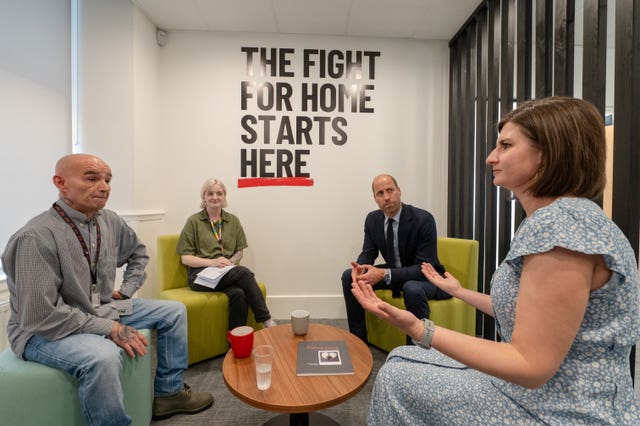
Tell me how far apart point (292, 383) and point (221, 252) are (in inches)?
67.5

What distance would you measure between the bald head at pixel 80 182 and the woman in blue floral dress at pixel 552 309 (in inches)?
59.5

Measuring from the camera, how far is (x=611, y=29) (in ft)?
11.2

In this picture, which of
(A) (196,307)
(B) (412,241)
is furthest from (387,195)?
(A) (196,307)

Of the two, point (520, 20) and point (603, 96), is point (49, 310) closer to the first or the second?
point (603, 96)

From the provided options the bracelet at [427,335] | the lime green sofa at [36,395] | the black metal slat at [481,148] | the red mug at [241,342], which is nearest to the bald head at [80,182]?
the lime green sofa at [36,395]

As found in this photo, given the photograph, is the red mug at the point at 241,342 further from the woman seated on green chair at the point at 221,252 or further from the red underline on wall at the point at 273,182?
the red underline on wall at the point at 273,182

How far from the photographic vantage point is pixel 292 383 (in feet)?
4.51

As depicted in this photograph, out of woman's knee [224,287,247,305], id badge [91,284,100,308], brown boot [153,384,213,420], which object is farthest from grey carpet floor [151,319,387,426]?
id badge [91,284,100,308]

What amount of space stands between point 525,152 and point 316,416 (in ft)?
5.61

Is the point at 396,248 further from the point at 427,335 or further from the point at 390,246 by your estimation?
the point at 427,335

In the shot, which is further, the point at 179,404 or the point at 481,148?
the point at 481,148

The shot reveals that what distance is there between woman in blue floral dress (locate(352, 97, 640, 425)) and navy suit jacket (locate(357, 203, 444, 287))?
146 centimetres

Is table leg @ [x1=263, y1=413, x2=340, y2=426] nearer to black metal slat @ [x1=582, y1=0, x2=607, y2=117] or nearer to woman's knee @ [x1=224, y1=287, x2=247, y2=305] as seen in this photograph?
woman's knee @ [x1=224, y1=287, x2=247, y2=305]

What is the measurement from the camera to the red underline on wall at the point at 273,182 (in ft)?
11.3
